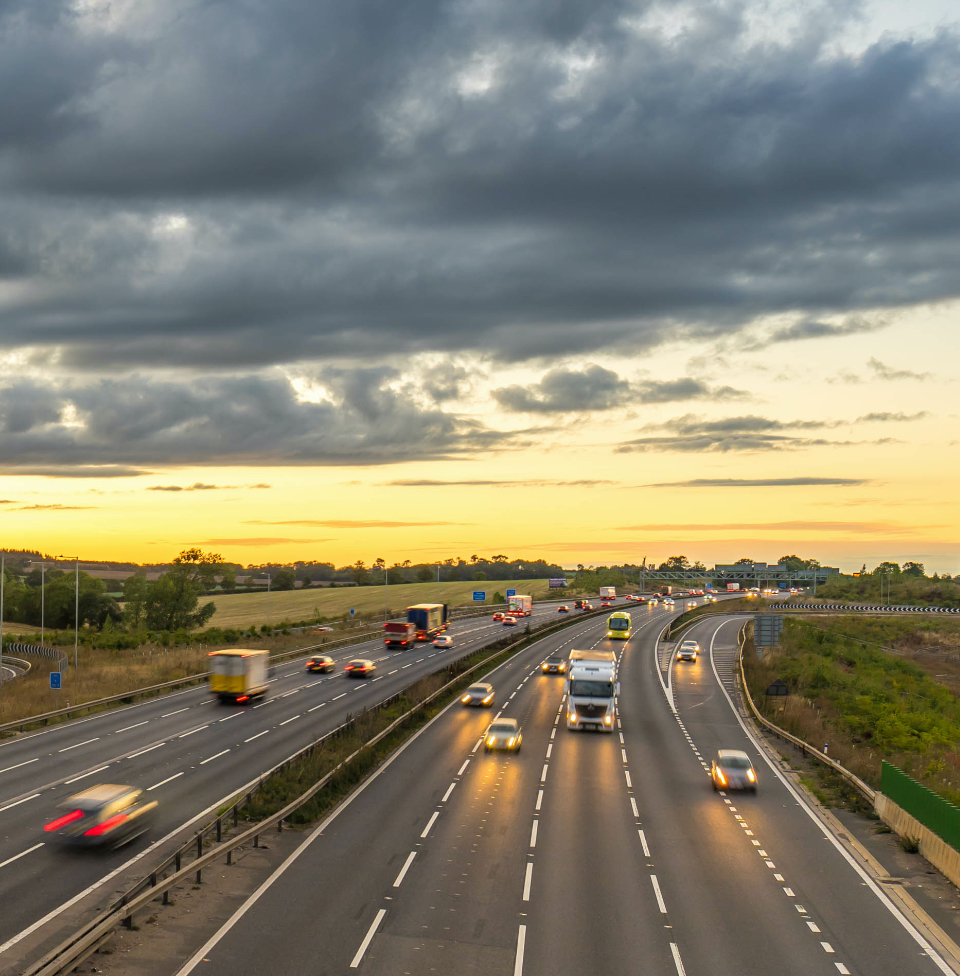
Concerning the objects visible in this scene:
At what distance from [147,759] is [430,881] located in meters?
19.9

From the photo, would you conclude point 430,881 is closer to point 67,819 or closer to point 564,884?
point 564,884

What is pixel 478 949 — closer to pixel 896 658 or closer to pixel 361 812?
pixel 361 812

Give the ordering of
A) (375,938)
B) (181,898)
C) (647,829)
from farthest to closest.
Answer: (647,829) → (181,898) → (375,938)

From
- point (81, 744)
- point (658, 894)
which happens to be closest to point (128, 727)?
point (81, 744)

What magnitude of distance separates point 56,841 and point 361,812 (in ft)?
32.1

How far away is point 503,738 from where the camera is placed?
42219mm

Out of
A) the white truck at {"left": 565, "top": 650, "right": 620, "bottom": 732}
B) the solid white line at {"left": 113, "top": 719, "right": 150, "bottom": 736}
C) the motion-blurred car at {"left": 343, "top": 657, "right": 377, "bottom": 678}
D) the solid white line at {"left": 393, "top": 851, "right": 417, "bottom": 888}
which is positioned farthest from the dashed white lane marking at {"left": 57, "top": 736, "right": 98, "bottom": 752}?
the motion-blurred car at {"left": 343, "top": 657, "right": 377, "bottom": 678}

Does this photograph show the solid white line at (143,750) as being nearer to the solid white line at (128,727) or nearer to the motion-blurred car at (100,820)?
the solid white line at (128,727)

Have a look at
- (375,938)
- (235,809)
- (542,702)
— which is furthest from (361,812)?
(542,702)

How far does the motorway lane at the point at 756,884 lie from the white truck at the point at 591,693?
462 centimetres

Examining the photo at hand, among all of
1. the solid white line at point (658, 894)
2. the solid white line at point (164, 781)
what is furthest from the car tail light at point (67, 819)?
the solid white line at point (658, 894)

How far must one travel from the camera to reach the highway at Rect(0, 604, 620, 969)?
889 inches

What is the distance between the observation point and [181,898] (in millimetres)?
21562

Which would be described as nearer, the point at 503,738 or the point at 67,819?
the point at 67,819
